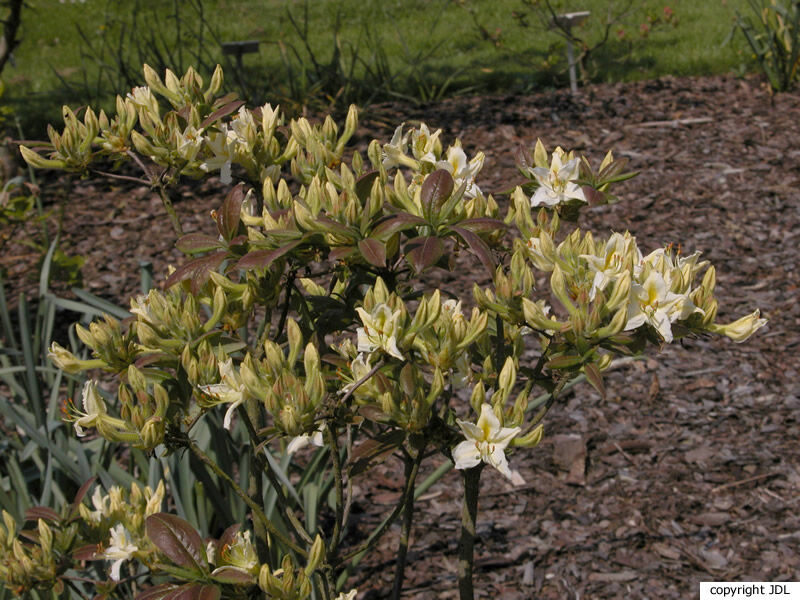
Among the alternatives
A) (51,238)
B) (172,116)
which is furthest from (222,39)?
(172,116)

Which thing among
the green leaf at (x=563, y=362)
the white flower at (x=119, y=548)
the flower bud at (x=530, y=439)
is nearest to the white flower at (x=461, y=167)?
the green leaf at (x=563, y=362)

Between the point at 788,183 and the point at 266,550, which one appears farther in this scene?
the point at 788,183

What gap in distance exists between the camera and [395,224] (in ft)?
4.22

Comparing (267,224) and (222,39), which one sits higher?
(222,39)

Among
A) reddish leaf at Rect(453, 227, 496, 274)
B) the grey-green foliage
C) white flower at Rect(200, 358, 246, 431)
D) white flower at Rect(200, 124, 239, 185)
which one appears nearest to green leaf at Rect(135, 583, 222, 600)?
white flower at Rect(200, 358, 246, 431)

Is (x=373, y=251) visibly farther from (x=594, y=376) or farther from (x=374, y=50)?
(x=374, y=50)

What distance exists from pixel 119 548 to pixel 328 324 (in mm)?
603

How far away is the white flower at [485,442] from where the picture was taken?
1268mm

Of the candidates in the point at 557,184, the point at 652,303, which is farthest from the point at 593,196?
the point at 652,303

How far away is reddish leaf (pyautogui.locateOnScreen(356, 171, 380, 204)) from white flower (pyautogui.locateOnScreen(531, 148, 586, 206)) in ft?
1.13

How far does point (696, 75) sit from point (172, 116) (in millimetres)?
5645

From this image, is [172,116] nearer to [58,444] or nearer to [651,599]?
[58,444]

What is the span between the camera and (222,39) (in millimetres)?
8062

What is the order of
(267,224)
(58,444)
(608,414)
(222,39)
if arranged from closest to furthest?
(267,224)
(58,444)
(608,414)
(222,39)
